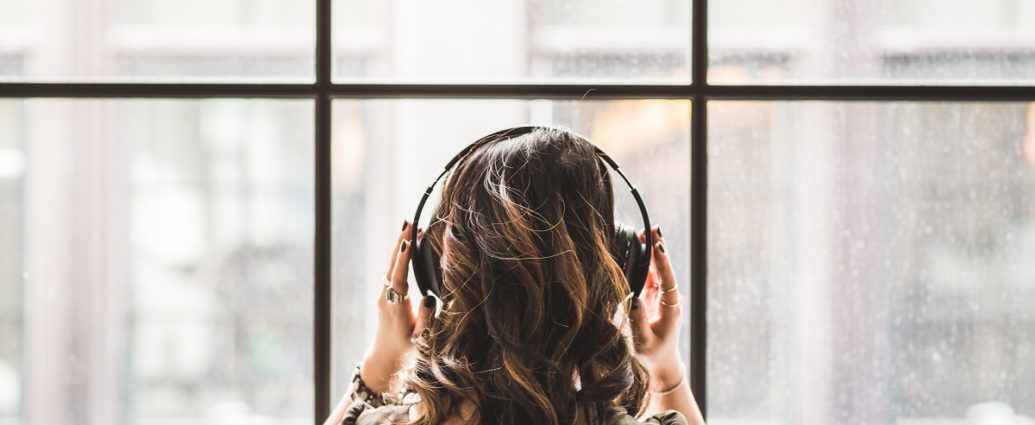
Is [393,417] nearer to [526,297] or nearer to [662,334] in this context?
[526,297]

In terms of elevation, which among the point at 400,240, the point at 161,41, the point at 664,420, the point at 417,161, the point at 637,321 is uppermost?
the point at 161,41

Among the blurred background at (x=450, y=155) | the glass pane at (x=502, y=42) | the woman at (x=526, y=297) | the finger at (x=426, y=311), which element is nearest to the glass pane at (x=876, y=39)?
the blurred background at (x=450, y=155)

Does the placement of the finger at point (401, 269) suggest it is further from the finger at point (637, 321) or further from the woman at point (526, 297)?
the finger at point (637, 321)

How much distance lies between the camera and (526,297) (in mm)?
912

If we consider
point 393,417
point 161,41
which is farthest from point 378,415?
point 161,41

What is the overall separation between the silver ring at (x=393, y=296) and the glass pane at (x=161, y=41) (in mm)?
580

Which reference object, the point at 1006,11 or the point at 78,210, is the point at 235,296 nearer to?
the point at 78,210

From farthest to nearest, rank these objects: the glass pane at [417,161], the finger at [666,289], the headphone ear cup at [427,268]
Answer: the glass pane at [417,161]
the finger at [666,289]
the headphone ear cup at [427,268]

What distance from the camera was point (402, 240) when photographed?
110 cm

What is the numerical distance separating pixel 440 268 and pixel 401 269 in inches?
4.8

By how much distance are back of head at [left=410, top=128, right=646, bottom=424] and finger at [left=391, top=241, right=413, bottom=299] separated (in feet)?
0.50

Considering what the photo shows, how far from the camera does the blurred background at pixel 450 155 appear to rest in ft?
4.89

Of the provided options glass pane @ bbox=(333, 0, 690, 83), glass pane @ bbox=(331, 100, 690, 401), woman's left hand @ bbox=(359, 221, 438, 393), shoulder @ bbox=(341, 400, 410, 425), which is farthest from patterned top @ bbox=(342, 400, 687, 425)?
glass pane @ bbox=(333, 0, 690, 83)

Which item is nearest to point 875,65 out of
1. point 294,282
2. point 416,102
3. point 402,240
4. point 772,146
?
point 772,146
